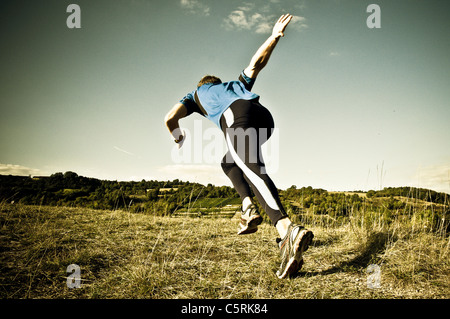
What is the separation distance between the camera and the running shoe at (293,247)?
5.18 feet

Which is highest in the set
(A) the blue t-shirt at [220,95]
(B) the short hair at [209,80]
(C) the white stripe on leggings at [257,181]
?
(B) the short hair at [209,80]

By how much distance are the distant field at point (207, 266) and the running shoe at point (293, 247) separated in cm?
12

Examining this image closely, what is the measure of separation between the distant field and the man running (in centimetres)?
34

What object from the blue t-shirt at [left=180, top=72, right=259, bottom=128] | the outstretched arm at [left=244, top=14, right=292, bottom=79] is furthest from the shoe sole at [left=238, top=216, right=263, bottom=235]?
the outstretched arm at [left=244, top=14, right=292, bottom=79]

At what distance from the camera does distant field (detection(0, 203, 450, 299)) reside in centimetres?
153

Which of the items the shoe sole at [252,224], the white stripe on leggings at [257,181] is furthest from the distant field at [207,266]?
the white stripe on leggings at [257,181]

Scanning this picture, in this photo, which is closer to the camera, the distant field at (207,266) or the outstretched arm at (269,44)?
the distant field at (207,266)

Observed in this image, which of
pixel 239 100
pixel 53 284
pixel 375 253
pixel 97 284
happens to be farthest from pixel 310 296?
pixel 53 284

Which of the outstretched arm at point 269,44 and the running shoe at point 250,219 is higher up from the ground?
the outstretched arm at point 269,44

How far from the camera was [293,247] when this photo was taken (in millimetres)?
1588

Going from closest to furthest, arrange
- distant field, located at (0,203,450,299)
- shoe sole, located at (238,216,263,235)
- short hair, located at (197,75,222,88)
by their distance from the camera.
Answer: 1. distant field, located at (0,203,450,299)
2. shoe sole, located at (238,216,263,235)
3. short hair, located at (197,75,222,88)

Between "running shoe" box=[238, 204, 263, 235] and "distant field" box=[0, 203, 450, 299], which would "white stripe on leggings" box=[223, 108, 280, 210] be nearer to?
"running shoe" box=[238, 204, 263, 235]

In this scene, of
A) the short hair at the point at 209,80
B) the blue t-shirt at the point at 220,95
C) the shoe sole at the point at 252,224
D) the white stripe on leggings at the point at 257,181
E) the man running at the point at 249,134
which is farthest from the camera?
the short hair at the point at 209,80

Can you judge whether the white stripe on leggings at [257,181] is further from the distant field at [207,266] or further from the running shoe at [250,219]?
the distant field at [207,266]
